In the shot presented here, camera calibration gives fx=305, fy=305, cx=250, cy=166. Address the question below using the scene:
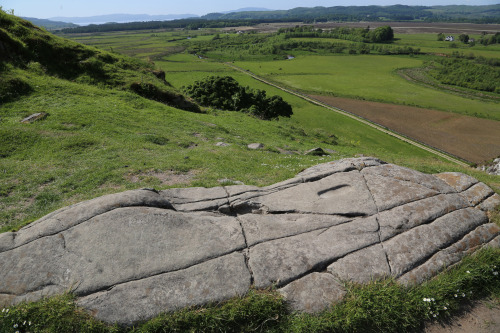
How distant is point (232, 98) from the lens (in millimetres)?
46250

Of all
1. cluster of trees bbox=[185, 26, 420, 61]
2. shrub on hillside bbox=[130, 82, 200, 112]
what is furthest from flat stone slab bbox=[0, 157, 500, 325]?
cluster of trees bbox=[185, 26, 420, 61]

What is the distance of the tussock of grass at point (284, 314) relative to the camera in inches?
268

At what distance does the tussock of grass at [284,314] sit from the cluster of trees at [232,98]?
37.5m

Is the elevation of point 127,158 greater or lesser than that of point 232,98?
greater

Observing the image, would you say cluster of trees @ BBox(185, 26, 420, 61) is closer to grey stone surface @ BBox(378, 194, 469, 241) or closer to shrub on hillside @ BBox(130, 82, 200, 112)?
shrub on hillside @ BBox(130, 82, 200, 112)

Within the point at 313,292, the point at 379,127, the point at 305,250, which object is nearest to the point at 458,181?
the point at 305,250

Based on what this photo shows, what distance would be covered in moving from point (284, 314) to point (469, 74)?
127m

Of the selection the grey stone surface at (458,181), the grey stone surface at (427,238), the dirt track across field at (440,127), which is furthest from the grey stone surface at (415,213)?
the dirt track across field at (440,127)

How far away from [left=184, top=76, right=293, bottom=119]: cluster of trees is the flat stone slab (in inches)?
1344

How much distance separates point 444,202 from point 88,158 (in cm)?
1772

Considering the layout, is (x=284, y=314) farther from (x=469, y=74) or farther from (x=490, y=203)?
(x=469, y=74)

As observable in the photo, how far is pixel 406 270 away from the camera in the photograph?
8375 mm

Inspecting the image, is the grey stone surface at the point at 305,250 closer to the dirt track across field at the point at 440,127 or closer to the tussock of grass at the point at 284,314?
the tussock of grass at the point at 284,314

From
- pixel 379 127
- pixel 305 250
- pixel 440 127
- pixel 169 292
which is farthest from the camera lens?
pixel 440 127
